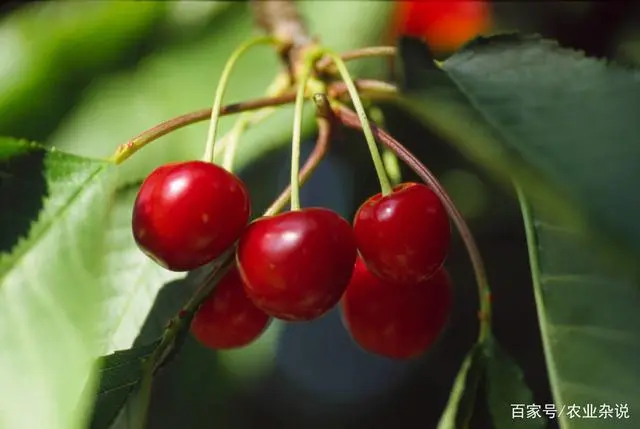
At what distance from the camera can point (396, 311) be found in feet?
2.55

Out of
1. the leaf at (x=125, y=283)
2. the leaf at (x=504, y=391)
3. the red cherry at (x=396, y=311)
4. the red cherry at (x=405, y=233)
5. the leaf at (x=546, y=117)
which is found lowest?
the leaf at (x=504, y=391)

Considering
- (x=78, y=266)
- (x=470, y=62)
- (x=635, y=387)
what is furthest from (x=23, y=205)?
(x=635, y=387)

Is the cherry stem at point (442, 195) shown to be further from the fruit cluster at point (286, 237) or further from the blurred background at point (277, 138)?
the blurred background at point (277, 138)

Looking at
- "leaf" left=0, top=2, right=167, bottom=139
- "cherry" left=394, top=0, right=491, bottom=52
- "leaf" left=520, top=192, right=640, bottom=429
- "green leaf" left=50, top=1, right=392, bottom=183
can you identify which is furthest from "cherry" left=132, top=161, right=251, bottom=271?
"cherry" left=394, top=0, right=491, bottom=52

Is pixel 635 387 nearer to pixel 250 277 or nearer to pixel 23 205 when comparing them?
pixel 250 277

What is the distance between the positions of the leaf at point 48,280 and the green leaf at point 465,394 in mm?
279

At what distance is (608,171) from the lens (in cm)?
46

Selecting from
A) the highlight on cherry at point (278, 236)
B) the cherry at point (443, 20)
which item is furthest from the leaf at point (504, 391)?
the cherry at point (443, 20)

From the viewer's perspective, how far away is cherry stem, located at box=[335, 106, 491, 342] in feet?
2.29

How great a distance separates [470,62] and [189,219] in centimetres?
22

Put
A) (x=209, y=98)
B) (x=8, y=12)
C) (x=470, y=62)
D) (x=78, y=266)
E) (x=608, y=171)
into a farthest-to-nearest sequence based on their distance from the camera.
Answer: (x=8, y=12) < (x=209, y=98) < (x=78, y=266) < (x=470, y=62) < (x=608, y=171)

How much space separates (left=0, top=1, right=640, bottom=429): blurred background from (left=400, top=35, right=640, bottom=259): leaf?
435 mm

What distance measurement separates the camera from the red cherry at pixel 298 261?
0.63 metres

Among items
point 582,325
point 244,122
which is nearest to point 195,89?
point 244,122
